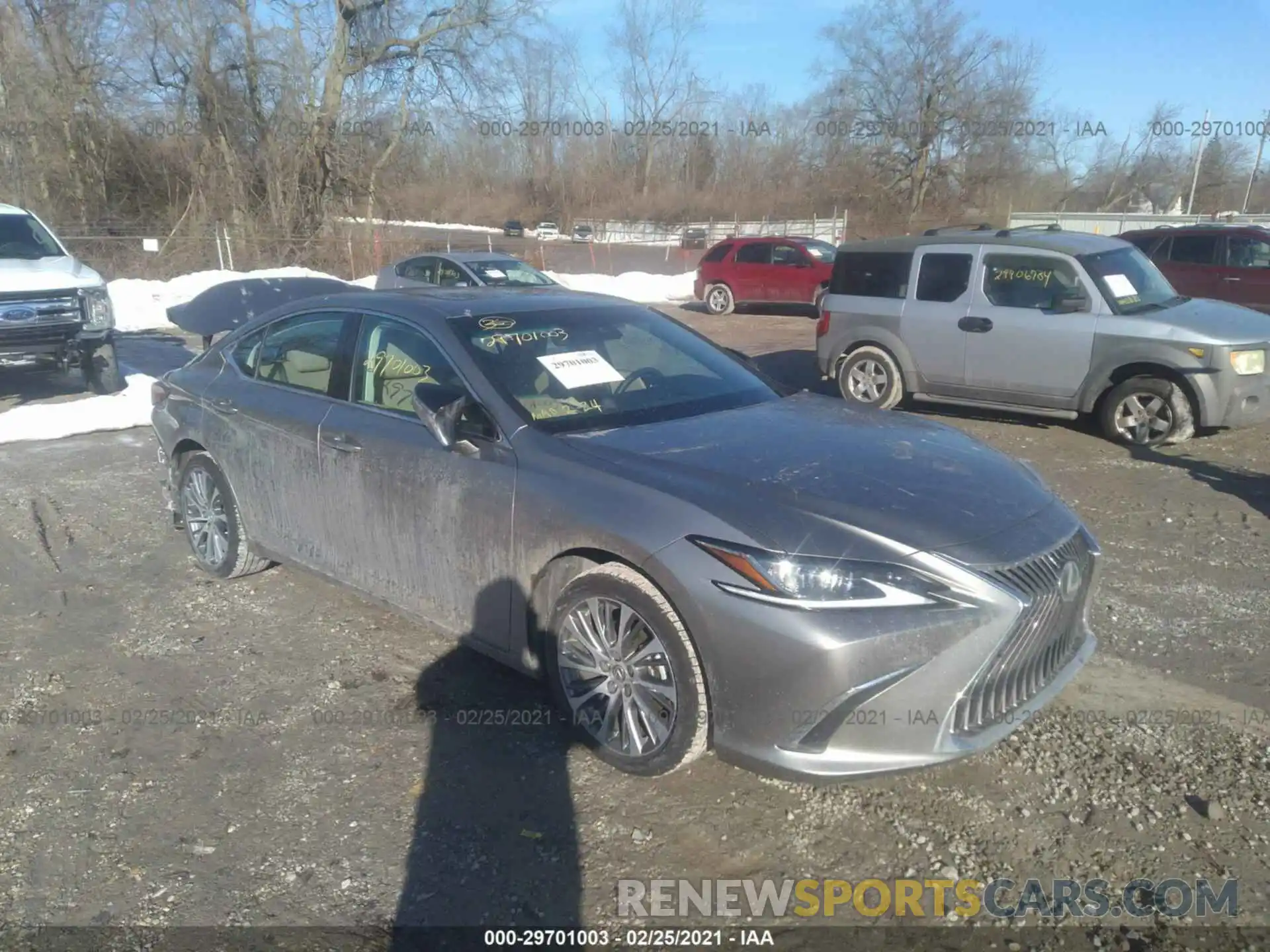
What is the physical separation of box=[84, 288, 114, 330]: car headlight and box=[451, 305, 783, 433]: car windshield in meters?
7.97

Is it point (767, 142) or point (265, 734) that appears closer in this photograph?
point (265, 734)

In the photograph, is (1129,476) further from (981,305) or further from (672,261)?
(672,261)

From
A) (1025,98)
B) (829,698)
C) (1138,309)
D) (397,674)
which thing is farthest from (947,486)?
(1025,98)

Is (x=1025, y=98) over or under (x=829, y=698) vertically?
over

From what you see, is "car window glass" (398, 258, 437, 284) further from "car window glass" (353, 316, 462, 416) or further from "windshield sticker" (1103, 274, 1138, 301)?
"car window glass" (353, 316, 462, 416)

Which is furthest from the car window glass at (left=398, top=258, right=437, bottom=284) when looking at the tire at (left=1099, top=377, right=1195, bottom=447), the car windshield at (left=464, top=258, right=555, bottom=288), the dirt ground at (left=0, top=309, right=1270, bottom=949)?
the dirt ground at (left=0, top=309, right=1270, bottom=949)

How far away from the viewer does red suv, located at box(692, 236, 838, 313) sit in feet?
65.4

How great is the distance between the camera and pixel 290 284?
22109mm

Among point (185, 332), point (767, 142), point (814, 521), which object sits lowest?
point (185, 332)

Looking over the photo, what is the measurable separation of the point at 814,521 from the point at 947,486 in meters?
0.64

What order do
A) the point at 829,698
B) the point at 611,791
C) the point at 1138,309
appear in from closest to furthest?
the point at 829,698 < the point at 611,791 < the point at 1138,309

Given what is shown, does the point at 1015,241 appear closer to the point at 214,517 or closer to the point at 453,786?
the point at 214,517

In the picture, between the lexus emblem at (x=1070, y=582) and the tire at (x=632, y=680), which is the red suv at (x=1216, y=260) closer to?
the lexus emblem at (x=1070, y=582)

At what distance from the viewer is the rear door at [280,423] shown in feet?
14.8
